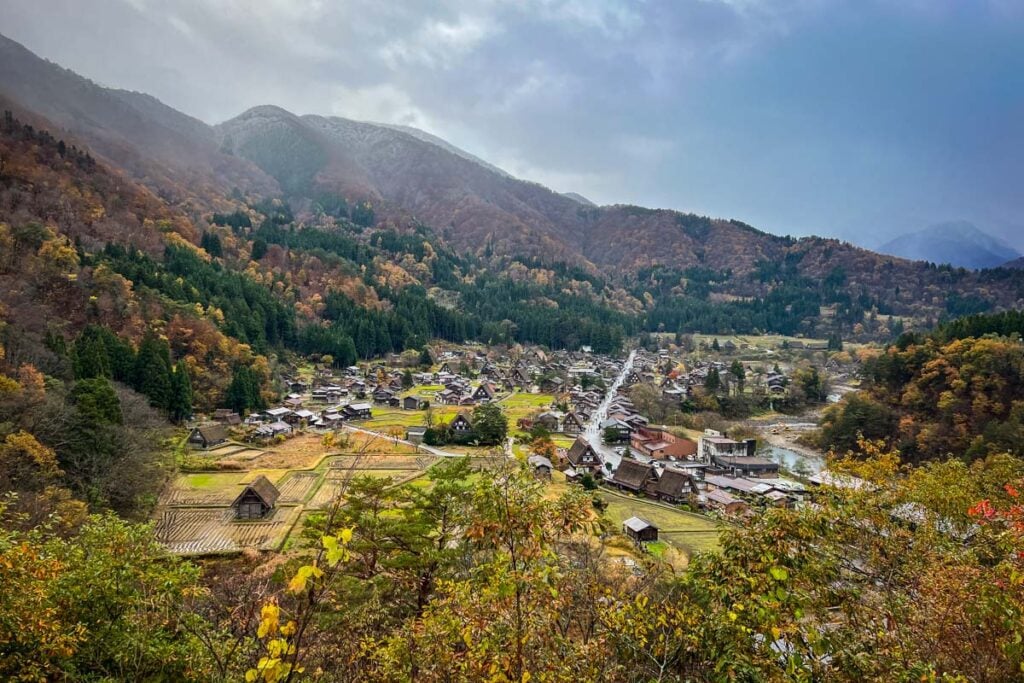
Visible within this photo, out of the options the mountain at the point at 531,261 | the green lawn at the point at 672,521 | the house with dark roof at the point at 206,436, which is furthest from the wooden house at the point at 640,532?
the mountain at the point at 531,261

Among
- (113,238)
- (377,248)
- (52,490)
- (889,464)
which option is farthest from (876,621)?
(377,248)

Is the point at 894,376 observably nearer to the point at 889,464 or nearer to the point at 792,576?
the point at 889,464

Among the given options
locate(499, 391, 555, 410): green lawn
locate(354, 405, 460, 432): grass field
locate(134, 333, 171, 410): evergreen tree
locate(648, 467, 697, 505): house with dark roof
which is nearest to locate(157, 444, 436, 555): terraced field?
locate(354, 405, 460, 432): grass field

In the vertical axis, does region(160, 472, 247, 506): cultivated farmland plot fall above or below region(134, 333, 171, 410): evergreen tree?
below

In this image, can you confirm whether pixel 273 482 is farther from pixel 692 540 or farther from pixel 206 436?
pixel 692 540

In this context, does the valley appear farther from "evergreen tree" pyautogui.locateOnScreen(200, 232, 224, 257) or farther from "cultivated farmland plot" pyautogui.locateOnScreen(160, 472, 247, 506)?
"evergreen tree" pyautogui.locateOnScreen(200, 232, 224, 257)

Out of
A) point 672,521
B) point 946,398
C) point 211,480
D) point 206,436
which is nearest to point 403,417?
point 206,436
